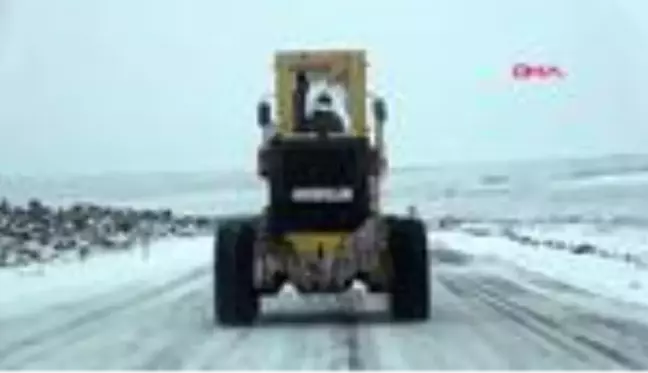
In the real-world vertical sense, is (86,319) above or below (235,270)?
below

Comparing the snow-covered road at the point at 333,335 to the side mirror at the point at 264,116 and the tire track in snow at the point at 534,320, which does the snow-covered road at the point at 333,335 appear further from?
the side mirror at the point at 264,116

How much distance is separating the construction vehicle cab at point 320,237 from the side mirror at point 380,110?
48 centimetres

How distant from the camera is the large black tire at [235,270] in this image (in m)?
28.7

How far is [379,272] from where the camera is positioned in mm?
28969

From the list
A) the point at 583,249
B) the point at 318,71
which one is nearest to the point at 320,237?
the point at 318,71

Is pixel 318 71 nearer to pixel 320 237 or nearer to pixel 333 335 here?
pixel 320 237

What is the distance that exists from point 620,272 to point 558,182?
82647mm

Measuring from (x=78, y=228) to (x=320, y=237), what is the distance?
73.2 m

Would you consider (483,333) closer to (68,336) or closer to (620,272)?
(68,336)

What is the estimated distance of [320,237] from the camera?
2848 cm

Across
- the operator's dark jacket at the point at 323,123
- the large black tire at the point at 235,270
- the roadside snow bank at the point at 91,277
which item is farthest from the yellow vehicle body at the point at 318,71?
the roadside snow bank at the point at 91,277

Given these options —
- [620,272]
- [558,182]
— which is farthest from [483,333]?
[558,182]

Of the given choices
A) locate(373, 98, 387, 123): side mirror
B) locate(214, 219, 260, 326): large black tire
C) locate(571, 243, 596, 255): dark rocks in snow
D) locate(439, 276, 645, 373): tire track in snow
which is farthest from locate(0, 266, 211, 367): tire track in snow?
locate(571, 243, 596, 255): dark rocks in snow

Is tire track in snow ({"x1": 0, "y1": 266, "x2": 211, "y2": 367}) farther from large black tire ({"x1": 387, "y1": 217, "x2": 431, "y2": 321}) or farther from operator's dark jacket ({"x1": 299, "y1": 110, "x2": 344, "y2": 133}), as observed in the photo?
large black tire ({"x1": 387, "y1": 217, "x2": 431, "y2": 321})
